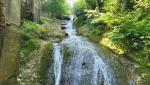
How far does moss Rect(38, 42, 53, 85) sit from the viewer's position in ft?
37.1

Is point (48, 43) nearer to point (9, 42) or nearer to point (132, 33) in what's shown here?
point (132, 33)

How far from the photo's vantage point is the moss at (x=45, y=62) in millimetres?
11320

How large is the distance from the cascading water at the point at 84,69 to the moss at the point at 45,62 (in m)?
0.25

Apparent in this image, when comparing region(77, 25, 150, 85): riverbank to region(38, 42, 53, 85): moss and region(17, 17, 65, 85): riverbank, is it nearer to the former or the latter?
region(38, 42, 53, 85): moss

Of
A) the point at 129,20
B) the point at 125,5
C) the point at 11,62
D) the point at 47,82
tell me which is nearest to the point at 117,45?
the point at 129,20

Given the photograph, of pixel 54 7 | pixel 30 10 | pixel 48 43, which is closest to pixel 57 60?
pixel 48 43

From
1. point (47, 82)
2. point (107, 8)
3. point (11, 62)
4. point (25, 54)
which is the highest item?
point (107, 8)

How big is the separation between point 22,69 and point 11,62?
10.7 feet

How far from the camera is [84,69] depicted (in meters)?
12.1

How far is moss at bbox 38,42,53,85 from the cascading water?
25 centimetres

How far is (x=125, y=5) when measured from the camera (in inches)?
626

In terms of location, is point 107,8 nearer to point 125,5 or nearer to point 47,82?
point 125,5

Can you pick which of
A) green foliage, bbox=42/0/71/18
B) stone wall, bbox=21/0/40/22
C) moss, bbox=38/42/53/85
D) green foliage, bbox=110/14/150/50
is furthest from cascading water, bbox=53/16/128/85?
green foliage, bbox=42/0/71/18

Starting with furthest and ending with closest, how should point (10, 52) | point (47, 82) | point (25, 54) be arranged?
point (25, 54) → point (47, 82) → point (10, 52)
